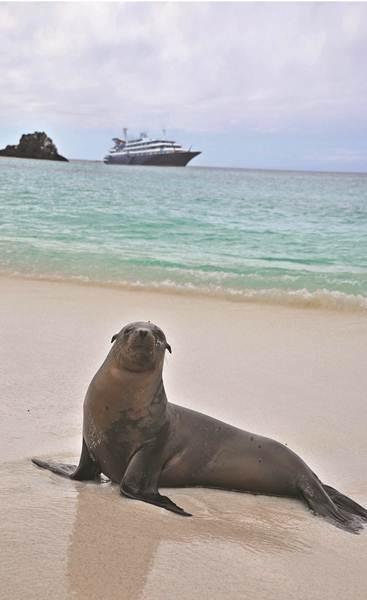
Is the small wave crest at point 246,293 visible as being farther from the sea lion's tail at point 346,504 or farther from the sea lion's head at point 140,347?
the sea lion's head at point 140,347

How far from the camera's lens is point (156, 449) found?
11.7ft

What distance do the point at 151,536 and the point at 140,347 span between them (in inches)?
34.7

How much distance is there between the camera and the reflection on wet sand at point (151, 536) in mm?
2480

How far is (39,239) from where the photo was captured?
15227 mm

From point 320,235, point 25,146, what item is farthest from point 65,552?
point 25,146

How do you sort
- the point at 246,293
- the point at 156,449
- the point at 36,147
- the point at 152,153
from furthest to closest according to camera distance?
1. the point at 36,147
2. the point at 152,153
3. the point at 246,293
4. the point at 156,449

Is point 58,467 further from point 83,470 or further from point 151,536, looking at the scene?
point 151,536

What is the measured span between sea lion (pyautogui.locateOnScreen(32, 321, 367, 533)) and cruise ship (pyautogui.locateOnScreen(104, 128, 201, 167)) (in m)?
102

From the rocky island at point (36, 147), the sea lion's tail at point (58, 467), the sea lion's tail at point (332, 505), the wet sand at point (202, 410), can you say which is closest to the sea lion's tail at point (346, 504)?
the sea lion's tail at point (332, 505)

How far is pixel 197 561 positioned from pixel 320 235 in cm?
1698

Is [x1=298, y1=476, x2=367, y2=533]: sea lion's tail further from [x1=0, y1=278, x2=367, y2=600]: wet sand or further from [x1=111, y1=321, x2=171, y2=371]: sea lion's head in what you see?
[x1=111, y1=321, x2=171, y2=371]: sea lion's head

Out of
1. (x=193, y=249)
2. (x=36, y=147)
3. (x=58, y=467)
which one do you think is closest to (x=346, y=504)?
(x=58, y=467)

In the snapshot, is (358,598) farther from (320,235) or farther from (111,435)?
(320,235)

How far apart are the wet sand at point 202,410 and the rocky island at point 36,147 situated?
11899 centimetres
